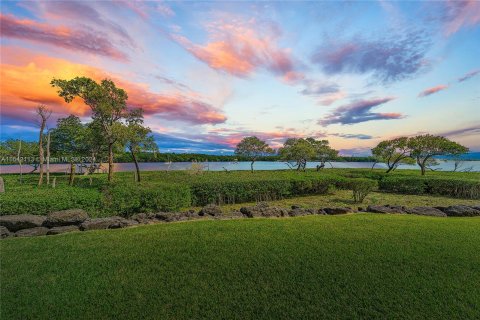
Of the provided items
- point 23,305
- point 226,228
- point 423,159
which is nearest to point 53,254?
point 23,305

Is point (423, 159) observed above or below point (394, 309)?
above

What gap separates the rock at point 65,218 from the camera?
7.76m

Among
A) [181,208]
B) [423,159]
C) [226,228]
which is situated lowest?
[181,208]

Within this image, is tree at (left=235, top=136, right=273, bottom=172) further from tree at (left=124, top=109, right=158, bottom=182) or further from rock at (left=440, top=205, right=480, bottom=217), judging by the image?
rock at (left=440, top=205, right=480, bottom=217)

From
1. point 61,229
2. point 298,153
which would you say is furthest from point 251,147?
point 61,229

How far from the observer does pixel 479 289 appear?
4496 millimetres

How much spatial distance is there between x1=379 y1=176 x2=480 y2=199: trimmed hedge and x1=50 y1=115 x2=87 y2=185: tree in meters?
29.9

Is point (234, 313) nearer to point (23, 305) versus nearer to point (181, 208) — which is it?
point (23, 305)

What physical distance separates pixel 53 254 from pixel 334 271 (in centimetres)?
633

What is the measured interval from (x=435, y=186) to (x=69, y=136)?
34373 mm

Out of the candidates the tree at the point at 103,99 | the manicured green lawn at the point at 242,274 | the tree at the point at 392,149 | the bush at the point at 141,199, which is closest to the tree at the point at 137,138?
the tree at the point at 103,99

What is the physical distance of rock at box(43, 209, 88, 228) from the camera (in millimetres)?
7761

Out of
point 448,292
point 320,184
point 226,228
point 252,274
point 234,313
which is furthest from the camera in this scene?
point 320,184

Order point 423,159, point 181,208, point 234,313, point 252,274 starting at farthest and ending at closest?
point 423,159, point 181,208, point 252,274, point 234,313
